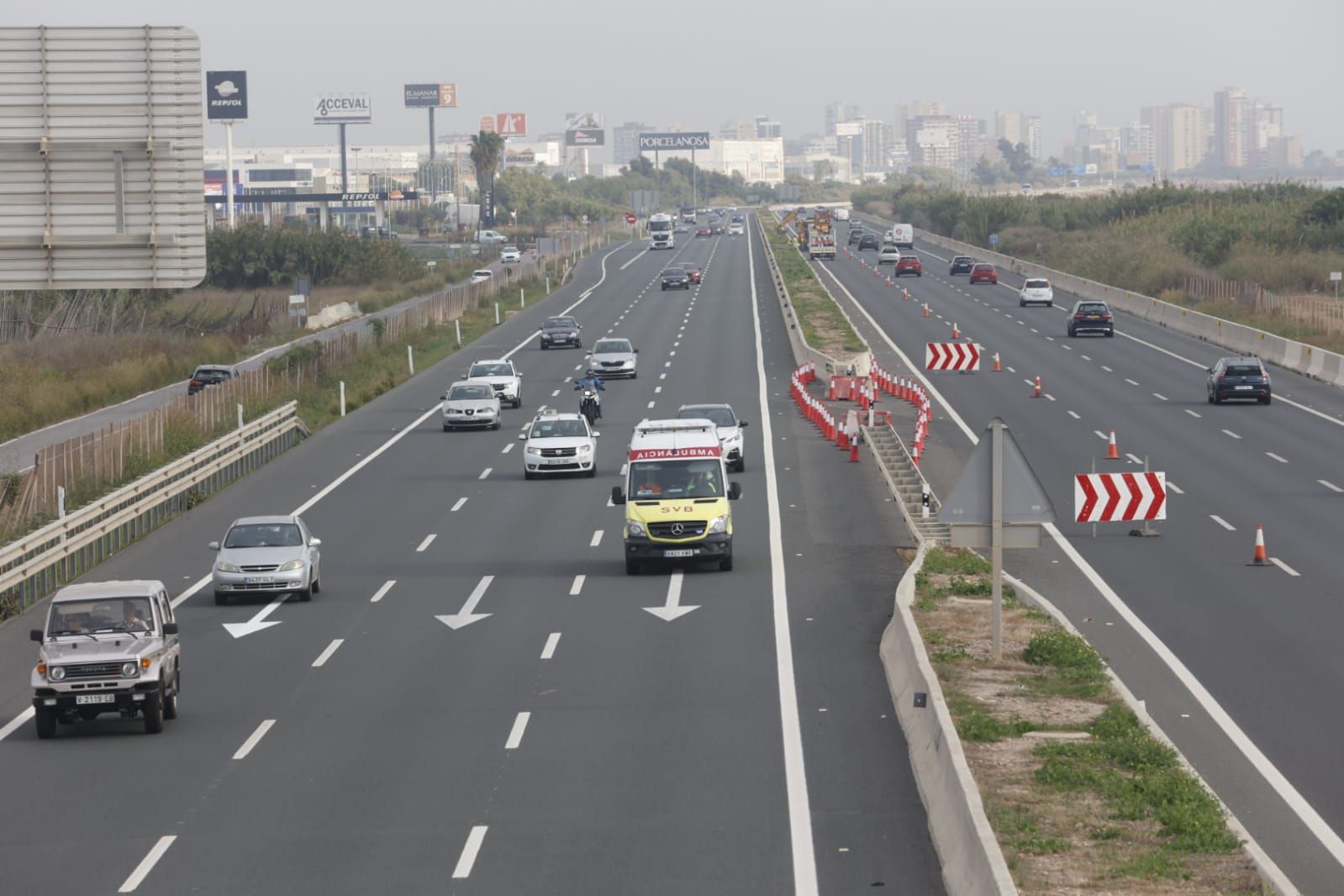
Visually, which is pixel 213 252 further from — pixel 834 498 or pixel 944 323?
pixel 834 498

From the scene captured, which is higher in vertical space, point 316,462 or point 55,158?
point 55,158

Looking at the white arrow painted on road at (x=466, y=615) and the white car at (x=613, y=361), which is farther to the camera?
the white car at (x=613, y=361)

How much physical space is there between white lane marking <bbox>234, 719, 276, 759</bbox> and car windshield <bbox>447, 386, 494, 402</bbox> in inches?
1213

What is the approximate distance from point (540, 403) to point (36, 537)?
2834cm

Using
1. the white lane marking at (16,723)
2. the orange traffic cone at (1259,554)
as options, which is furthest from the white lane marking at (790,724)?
the white lane marking at (16,723)

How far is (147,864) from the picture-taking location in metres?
14.7

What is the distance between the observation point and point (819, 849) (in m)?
14.8

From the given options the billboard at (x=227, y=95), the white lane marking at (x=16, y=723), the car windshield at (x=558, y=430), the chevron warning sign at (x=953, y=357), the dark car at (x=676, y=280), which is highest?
the billboard at (x=227, y=95)

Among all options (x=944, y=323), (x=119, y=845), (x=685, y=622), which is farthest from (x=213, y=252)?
(x=119, y=845)

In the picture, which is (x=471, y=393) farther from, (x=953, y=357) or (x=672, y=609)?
(x=672, y=609)

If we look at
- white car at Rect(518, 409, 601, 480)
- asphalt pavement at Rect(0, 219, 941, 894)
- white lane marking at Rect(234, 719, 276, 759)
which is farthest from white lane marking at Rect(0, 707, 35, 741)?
white car at Rect(518, 409, 601, 480)

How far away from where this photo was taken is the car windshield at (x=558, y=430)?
41594mm

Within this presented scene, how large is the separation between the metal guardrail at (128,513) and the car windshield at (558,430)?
7.01 m

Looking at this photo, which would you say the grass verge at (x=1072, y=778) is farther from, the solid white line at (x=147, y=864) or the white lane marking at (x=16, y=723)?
the white lane marking at (x=16, y=723)
